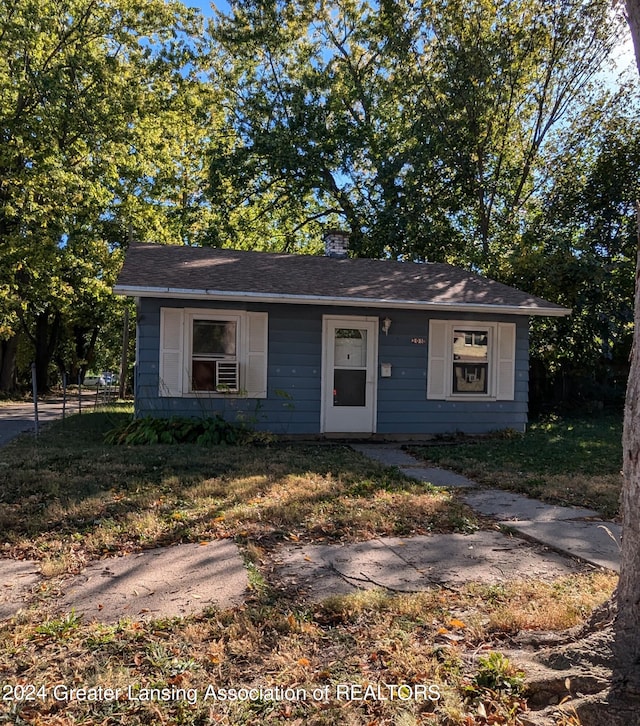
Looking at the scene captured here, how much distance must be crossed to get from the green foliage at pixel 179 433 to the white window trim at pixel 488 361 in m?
3.53

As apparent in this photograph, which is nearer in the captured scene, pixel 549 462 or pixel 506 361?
pixel 549 462

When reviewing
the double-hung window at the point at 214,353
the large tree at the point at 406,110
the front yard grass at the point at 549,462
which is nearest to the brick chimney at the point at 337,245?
the large tree at the point at 406,110

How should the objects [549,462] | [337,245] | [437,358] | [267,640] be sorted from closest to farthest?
[267,640] < [549,462] < [437,358] < [337,245]

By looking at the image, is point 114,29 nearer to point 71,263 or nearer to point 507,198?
point 71,263

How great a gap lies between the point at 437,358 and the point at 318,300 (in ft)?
8.24

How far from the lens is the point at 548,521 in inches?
187

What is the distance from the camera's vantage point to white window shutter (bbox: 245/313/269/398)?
9172 millimetres

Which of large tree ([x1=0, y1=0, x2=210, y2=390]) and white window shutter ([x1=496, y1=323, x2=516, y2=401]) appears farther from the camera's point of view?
large tree ([x1=0, y1=0, x2=210, y2=390])

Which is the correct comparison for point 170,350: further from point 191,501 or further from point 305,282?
point 191,501

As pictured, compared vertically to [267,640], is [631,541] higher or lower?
higher

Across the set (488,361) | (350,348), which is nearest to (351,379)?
(350,348)

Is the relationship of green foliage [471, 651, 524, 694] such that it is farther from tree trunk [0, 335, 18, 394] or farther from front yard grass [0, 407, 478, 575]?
tree trunk [0, 335, 18, 394]

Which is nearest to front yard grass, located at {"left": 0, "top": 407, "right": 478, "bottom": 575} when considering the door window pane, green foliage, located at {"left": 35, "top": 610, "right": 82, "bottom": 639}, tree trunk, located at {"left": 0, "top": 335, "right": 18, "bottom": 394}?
green foliage, located at {"left": 35, "top": 610, "right": 82, "bottom": 639}

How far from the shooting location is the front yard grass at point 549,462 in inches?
225
